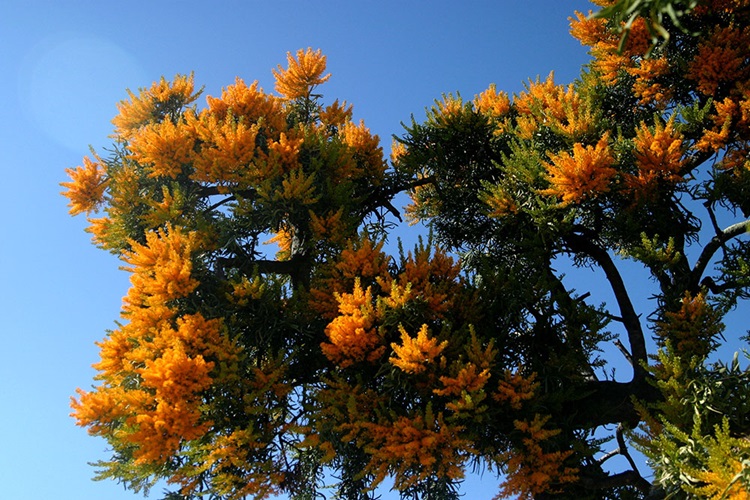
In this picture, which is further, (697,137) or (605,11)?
(697,137)

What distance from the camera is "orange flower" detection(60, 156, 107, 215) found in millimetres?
11180

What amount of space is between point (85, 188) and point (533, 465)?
8.47m

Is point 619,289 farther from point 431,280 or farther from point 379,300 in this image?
point 379,300

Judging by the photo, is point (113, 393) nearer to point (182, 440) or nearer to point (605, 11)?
point (182, 440)

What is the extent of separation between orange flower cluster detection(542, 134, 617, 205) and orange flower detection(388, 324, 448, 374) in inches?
131

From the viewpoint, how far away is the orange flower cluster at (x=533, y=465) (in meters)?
7.86

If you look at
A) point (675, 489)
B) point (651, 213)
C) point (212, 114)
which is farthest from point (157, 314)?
point (651, 213)

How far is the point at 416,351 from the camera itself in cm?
764

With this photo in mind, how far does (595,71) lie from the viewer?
13.1 meters

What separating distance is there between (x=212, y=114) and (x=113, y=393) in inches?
211

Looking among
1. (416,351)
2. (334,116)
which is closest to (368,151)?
(334,116)

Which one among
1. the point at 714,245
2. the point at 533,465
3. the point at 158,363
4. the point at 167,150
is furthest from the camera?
the point at 714,245

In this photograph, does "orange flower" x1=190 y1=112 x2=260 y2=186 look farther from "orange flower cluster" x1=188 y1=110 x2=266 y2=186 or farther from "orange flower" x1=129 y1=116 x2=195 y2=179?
"orange flower" x1=129 y1=116 x2=195 y2=179

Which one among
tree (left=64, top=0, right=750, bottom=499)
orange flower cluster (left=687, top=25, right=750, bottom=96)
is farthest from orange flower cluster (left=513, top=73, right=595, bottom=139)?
orange flower cluster (left=687, top=25, right=750, bottom=96)
